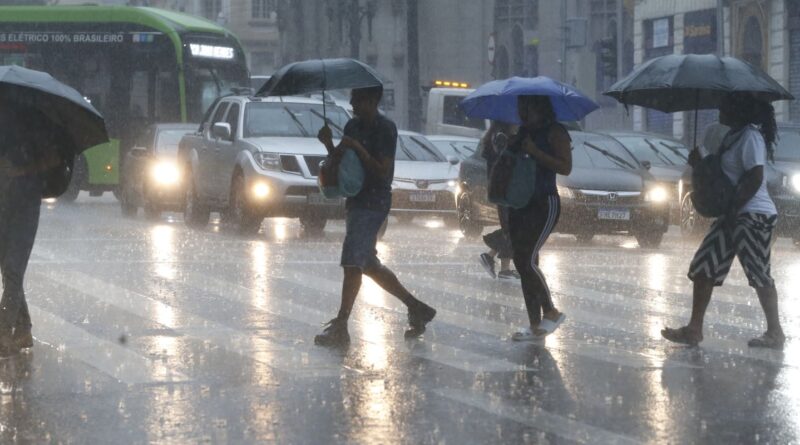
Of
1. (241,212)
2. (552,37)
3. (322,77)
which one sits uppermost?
(322,77)

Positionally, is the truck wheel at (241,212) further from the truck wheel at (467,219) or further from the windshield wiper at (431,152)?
the windshield wiper at (431,152)

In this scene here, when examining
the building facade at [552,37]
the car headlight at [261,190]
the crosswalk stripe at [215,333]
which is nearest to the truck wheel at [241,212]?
the car headlight at [261,190]

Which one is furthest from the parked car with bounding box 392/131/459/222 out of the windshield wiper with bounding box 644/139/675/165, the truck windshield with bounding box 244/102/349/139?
the windshield wiper with bounding box 644/139/675/165

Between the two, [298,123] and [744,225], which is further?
[298,123]

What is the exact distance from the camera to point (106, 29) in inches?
1289

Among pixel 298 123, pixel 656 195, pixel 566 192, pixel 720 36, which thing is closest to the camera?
pixel 566 192

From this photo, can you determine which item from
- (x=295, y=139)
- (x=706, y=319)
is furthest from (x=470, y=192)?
(x=706, y=319)

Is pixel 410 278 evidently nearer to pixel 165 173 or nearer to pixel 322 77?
pixel 322 77

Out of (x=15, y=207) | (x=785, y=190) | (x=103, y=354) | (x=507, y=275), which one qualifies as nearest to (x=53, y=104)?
(x=15, y=207)

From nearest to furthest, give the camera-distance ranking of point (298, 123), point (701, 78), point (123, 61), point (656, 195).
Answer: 1. point (701, 78)
2. point (656, 195)
3. point (298, 123)
4. point (123, 61)

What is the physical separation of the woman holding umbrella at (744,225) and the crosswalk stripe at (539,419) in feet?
8.36

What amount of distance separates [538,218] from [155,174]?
17032 millimetres

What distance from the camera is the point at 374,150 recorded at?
35.6 feet

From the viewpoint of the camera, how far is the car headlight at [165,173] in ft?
89.4
